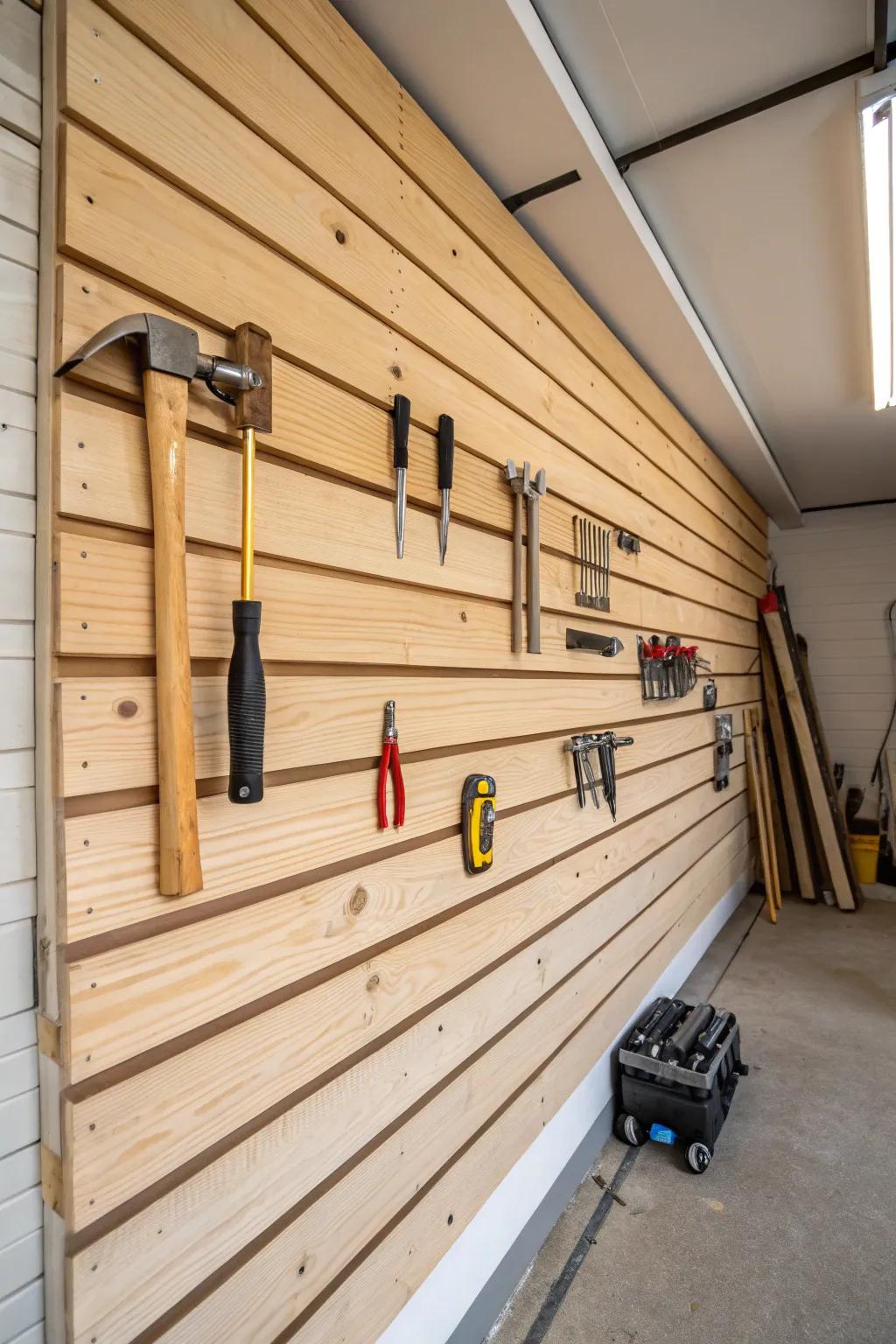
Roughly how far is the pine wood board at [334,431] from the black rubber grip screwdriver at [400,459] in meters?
0.02

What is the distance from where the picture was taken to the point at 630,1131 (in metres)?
2.39

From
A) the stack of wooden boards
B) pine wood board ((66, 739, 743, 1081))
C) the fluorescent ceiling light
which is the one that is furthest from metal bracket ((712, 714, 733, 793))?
pine wood board ((66, 739, 743, 1081))

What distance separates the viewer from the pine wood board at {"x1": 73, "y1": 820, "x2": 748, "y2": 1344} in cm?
92

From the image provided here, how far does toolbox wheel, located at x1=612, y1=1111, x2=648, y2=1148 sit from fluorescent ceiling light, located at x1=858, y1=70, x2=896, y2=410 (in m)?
2.99

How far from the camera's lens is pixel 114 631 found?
→ 945mm

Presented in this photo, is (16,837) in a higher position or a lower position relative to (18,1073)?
higher

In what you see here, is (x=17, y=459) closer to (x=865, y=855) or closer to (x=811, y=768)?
(x=811, y=768)

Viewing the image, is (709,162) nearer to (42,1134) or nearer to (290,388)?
(290,388)

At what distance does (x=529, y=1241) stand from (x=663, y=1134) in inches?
26.2

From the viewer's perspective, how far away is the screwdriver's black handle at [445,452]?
159 centimetres

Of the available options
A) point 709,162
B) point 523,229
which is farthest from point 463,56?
point 709,162

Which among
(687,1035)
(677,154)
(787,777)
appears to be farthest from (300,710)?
(787,777)

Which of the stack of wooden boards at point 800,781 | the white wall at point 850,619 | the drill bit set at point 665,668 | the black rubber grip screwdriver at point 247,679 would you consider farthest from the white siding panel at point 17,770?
the white wall at point 850,619

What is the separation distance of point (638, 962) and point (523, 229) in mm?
2652
